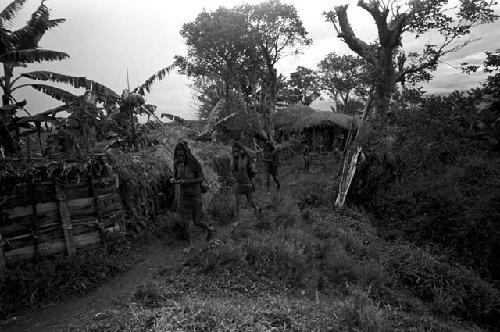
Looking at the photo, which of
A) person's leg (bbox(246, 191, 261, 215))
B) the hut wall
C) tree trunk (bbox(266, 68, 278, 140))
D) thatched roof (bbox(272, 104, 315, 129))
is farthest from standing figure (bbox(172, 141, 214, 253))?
thatched roof (bbox(272, 104, 315, 129))

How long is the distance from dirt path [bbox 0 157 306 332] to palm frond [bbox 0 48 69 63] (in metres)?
5.79

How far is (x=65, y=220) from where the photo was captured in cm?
535

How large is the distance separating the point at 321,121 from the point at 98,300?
874 inches

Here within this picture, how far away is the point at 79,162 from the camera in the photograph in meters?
5.54

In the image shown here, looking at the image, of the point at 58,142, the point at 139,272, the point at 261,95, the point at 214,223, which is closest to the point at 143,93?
the point at 58,142

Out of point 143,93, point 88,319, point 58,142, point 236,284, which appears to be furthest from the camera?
point 143,93

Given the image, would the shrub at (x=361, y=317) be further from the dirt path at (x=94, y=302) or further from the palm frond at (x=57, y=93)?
the palm frond at (x=57, y=93)

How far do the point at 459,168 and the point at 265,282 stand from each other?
980cm

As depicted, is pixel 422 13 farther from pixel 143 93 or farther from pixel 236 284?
pixel 236 284

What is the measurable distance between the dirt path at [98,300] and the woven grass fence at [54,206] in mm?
940

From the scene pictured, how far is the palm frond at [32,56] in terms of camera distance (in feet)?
24.8

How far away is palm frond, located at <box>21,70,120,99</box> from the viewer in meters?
8.09

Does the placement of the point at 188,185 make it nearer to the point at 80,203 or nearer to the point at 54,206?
the point at 80,203

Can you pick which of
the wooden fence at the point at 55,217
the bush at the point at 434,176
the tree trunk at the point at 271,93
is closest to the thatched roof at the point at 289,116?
the tree trunk at the point at 271,93
